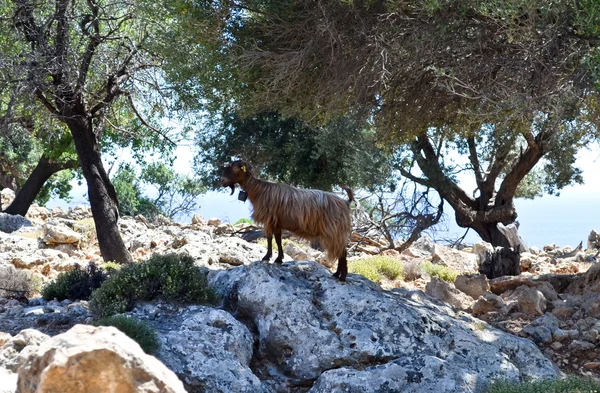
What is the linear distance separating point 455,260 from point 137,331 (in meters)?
10.6

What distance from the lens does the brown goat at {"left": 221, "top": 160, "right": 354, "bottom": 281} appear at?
8.68m

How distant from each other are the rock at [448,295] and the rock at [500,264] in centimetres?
205

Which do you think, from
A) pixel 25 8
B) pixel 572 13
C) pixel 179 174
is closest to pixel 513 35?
pixel 572 13

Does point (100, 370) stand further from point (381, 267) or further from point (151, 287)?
point (381, 267)

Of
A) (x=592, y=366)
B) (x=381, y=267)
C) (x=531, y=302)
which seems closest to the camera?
(x=592, y=366)

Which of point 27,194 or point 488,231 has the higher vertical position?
point 488,231

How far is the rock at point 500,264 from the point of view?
14.5m

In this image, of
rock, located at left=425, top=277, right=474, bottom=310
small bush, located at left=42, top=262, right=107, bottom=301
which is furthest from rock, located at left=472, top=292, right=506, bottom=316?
small bush, located at left=42, top=262, right=107, bottom=301

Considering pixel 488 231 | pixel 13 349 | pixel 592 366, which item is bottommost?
pixel 13 349

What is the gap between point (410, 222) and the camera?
62.0ft

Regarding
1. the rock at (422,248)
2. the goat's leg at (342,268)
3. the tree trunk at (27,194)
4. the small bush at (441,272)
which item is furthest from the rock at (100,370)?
the tree trunk at (27,194)

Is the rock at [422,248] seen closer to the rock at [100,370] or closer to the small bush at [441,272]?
the small bush at [441,272]

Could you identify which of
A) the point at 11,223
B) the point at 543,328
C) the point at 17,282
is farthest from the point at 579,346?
the point at 11,223

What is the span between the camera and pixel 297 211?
863cm
